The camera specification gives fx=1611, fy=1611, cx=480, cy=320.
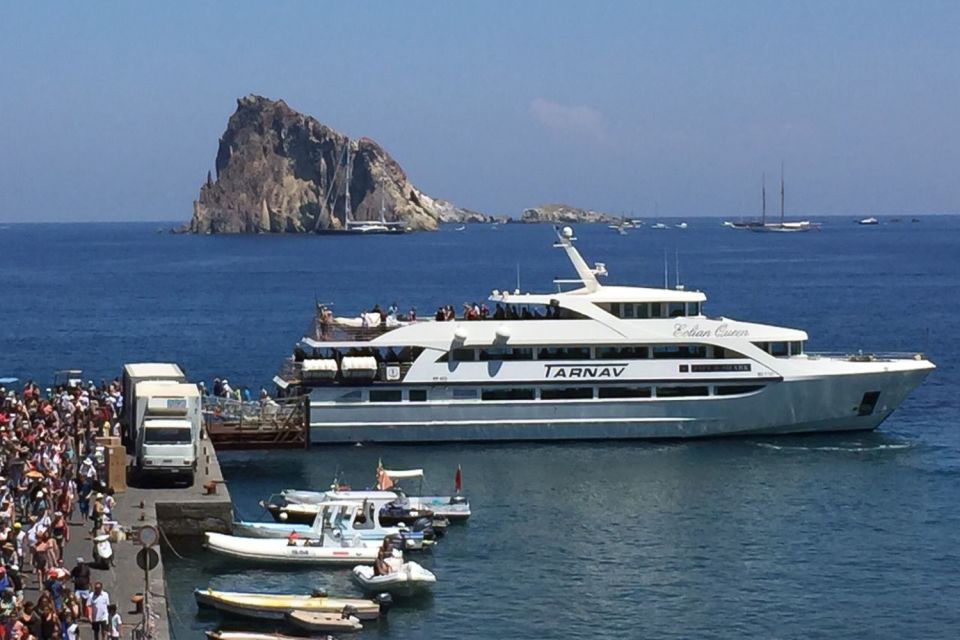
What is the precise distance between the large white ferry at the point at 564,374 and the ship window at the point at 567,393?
0.03 meters

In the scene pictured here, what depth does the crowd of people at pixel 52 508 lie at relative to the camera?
26.4 meters

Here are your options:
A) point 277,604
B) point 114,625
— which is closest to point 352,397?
point 277,604

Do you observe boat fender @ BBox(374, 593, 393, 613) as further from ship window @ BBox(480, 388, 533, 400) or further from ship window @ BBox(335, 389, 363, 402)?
ship window @ BBox(480, 388, 533, 400)

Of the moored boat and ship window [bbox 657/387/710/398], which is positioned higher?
ship window [bbox 657/387/710/398]

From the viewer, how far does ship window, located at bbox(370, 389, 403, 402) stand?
2077 inches

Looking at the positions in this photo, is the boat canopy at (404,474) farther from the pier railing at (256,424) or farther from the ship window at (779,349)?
the ship window at (779,349)

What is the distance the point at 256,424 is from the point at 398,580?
1612 centimetres

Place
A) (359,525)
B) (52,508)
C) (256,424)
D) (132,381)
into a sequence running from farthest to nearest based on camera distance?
(256,424)
(132,381)
(359,525)
(52,508)

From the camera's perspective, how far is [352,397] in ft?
173

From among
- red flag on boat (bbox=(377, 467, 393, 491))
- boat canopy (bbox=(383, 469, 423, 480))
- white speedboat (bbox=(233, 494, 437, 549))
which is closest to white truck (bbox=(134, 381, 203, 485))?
white speedboat (bbox=(233, 494, 437, 549))

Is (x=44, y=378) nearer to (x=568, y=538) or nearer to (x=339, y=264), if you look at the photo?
(x=568, y=538)

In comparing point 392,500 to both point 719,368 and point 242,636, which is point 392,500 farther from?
point 719,368

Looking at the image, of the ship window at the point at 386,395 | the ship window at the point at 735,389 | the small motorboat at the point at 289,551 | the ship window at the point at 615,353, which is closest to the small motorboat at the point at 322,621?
the small motorboat at the point at 289,551

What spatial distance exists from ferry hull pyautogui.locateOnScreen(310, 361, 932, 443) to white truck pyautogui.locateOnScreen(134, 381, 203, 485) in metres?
11.3
